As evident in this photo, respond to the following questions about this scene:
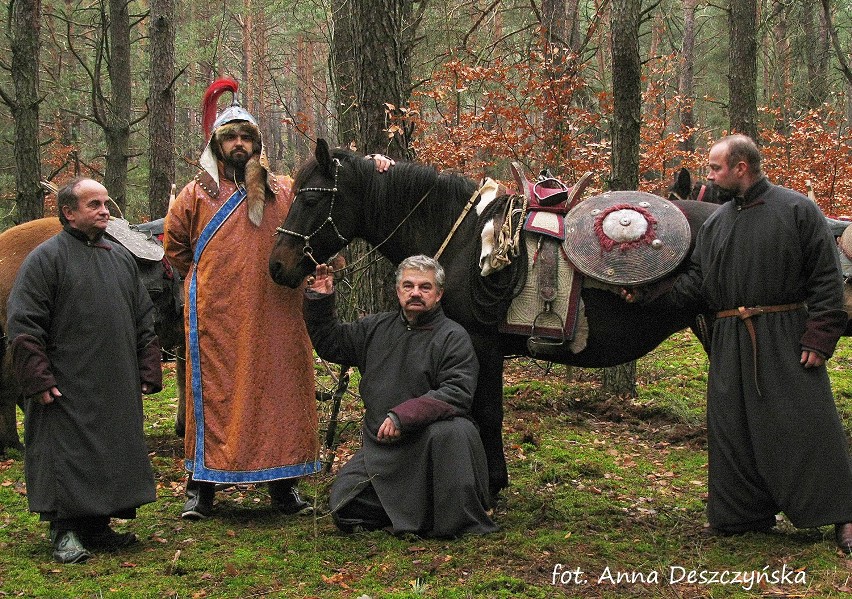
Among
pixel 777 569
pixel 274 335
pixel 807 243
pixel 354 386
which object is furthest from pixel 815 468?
pixel 354 386

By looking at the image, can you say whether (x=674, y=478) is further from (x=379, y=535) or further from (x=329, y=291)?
(x=329, y=291)

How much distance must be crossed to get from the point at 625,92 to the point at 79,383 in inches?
194

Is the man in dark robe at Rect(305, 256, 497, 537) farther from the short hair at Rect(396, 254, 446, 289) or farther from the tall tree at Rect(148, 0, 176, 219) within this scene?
the tall tree at Rect(148, 0, 176, 219)

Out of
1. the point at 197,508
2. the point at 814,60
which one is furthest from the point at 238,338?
the point at 814,60

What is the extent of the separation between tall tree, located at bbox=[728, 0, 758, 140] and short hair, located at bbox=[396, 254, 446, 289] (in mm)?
6258

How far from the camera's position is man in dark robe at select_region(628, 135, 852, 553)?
12.2 ft

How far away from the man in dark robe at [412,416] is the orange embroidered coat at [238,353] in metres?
0.35

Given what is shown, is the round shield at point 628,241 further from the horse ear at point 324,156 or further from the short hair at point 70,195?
the short hair at point 70,195

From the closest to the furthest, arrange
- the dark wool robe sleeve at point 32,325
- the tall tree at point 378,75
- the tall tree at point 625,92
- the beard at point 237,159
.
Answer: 1. the dark wool robe sleeve at point 32,325
2. the beard at point 237,159
3. the tall tree at point 378,75
4. the tall tree at point 625,92

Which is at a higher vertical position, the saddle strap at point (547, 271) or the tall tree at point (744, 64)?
the tall tree at point (744, 64)

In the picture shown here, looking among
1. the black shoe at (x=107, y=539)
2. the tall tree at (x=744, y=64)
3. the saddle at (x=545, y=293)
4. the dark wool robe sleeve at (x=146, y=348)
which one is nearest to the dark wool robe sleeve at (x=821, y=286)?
the saddle at (x=545, y=293)

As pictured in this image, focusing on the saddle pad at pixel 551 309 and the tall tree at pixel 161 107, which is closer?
the saddle pad at pixel 551 309

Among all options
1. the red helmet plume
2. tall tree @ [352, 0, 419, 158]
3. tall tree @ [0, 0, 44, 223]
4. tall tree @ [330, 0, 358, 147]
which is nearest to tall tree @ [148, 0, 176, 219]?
tall tree @ [0, 0, 44, 223]

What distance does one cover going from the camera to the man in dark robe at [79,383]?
382 centimetres
